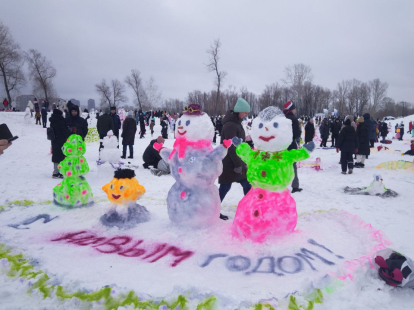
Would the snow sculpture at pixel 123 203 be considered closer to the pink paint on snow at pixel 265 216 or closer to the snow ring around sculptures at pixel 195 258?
the snow ring around sculptures at pixel 195 258

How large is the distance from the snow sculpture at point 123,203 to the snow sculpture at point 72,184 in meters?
0.99

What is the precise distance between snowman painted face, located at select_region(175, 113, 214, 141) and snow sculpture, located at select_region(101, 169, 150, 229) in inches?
42.4

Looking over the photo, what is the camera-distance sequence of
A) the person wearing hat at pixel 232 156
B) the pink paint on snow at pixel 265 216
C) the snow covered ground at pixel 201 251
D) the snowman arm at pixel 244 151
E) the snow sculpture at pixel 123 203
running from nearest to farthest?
the snow covered ground at pixel 201 251 → the pink paint on snow at pixel 265 216 → the snowman arm at pixel 244 151 → the snow sculpture at pixel 123 203 → the person wearing hat at pixel 232 156

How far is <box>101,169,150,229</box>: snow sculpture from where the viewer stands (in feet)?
13.2

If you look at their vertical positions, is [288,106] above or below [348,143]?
above

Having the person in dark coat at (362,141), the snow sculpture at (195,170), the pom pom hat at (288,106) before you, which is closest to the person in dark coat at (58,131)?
the snow sculpture at (195,170)

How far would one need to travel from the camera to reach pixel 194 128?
12.2 feet

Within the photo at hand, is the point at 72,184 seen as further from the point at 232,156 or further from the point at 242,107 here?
the point at 242,107

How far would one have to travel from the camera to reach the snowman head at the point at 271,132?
3.45 m

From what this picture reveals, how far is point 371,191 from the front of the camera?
5.82 m

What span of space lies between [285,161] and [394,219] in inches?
94.0

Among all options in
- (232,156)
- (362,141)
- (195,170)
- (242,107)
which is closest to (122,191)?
(195,170)

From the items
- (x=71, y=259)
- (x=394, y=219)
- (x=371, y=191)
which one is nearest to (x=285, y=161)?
(x=394, y=219)

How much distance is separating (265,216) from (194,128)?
4.80 feet
